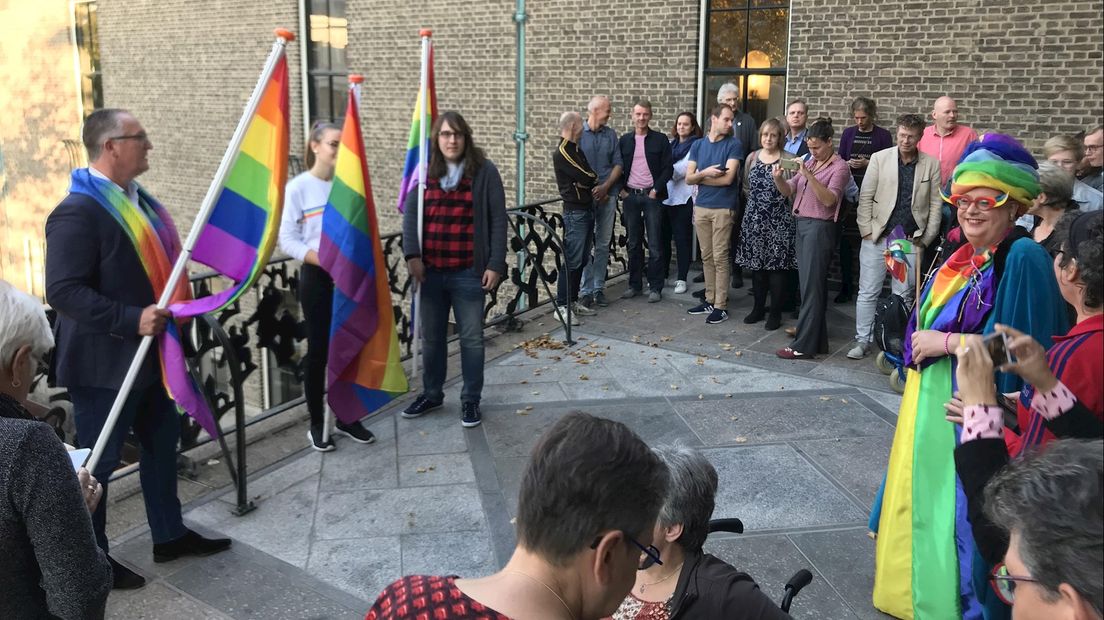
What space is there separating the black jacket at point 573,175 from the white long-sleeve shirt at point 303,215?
129 inches

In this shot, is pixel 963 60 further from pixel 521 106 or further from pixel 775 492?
pixel 775 492

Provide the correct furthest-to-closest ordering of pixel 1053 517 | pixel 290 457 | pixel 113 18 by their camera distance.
Result: pixel 113 18 < pixel 290 457 < pixel 1053 517

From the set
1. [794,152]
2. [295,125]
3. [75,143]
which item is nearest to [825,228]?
[794,152]

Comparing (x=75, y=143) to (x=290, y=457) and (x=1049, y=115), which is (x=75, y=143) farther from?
(x=1049, y=115)

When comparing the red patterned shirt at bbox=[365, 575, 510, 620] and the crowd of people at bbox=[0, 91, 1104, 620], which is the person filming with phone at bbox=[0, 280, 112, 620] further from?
the red patterned shirt at bbox=[365, 575, 510, 620]

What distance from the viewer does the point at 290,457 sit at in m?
5.12

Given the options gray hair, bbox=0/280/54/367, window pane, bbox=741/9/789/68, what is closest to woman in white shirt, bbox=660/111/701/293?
window pane, bbox=741/9/789/68

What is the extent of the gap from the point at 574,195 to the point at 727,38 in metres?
3.47

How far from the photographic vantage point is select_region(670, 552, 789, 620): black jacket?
2137 mm

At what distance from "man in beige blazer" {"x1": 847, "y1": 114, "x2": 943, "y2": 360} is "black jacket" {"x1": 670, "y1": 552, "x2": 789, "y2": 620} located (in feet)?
16.8

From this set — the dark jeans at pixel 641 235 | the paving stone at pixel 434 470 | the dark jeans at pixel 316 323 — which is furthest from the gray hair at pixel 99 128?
the dark jeans at pixel 641 235

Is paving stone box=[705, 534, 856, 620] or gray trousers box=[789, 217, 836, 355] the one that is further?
gray trousers box=[789, 217, 836, 355]

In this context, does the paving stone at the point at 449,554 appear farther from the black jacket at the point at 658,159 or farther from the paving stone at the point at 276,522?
the black jacket at the point at 658,159

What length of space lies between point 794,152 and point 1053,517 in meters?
6.87
